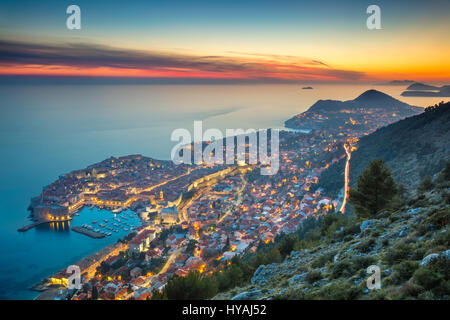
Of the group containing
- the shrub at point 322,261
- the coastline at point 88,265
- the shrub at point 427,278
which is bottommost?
the coastline at point 88,265

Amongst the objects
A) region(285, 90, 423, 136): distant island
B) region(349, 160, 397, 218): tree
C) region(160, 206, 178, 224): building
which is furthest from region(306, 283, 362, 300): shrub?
region(285, 90, 423, 136): distant island

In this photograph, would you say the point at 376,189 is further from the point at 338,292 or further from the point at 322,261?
the point at 338,292

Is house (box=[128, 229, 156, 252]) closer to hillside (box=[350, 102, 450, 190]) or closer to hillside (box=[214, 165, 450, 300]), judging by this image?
hillside (box=[214, 165, 450, 300])

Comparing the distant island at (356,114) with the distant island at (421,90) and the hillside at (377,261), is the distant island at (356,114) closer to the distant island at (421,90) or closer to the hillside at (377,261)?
the distant island at (421,90)

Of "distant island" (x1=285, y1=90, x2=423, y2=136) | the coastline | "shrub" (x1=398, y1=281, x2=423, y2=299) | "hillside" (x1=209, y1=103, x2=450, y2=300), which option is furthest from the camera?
"distant island" (x1=285, y1=90, x2=423, y2=136)

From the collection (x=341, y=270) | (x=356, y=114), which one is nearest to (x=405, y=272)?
(x=341, y=270)

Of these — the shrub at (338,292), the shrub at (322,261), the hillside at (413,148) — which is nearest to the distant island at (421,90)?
the hillside at (413,148)
